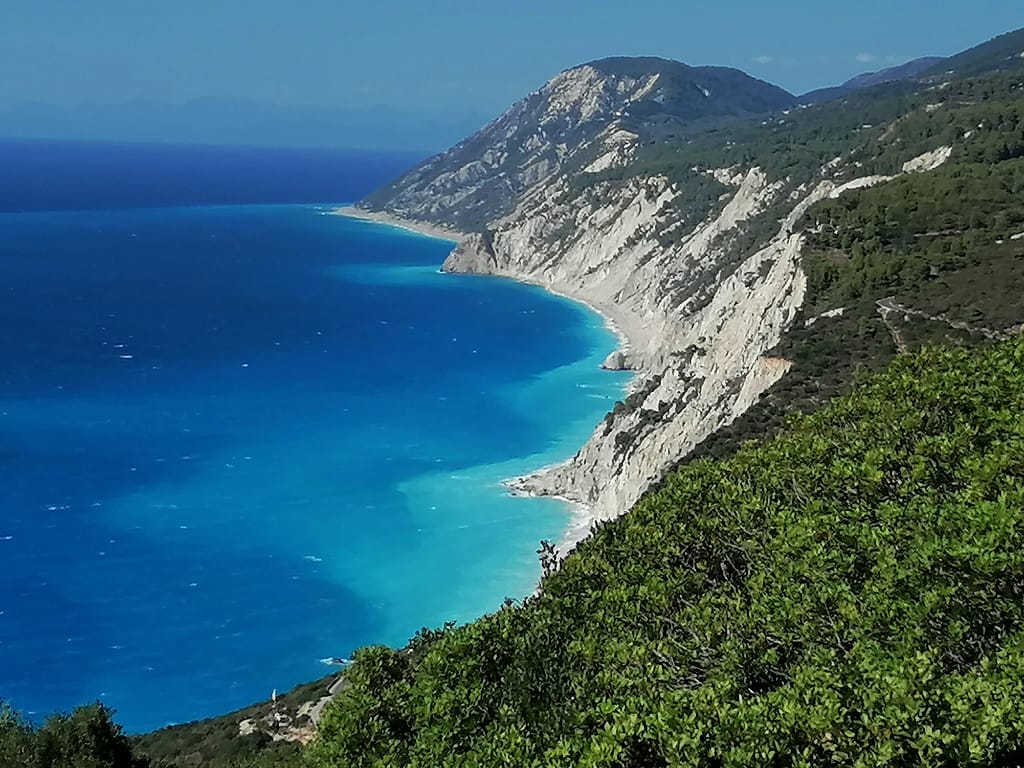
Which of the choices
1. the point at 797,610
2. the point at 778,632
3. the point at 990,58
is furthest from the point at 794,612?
the point at 990,58

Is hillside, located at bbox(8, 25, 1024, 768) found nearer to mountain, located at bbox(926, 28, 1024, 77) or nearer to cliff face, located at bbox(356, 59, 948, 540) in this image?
cliff face, located at bbox(356, 59, 948, 540)

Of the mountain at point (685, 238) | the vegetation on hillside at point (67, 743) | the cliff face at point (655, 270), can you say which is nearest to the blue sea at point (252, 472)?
the cliff face at point (655, 270)

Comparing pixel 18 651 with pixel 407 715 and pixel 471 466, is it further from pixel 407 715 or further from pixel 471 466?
pixel 407 715

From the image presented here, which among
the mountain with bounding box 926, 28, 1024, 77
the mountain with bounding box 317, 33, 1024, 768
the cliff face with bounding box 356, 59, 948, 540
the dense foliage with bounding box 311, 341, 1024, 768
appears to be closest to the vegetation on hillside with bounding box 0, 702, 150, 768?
the mountain with bounding box 317, 33, 1024, 768

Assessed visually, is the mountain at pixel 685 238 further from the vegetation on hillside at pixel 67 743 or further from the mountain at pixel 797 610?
the vegetation on hillside at pixel 67 743

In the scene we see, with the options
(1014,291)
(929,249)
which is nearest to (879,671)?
(1014,291)

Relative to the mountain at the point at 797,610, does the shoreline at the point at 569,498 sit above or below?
below

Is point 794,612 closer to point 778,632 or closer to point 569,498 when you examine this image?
point 778,632
